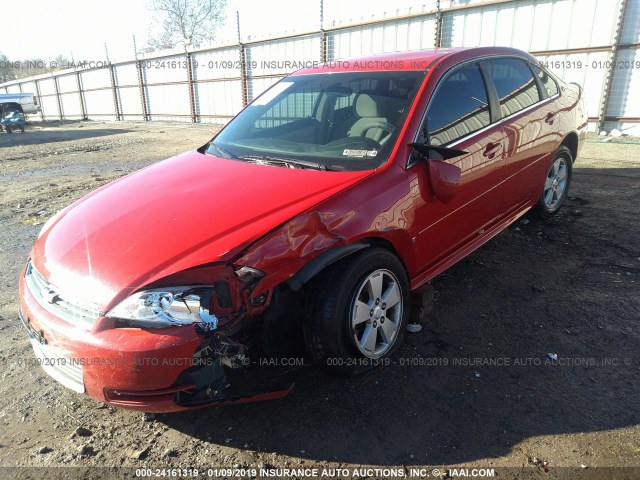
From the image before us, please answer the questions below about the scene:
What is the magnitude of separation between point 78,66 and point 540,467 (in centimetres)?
3308

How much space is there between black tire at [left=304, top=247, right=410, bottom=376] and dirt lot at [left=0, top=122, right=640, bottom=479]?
0.62ft

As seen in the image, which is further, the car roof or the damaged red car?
the car roof

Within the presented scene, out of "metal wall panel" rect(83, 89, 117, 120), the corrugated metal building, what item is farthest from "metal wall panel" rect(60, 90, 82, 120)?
the corrugated metal building

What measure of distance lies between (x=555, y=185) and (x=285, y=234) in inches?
142

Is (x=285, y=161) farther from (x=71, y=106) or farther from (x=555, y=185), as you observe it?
(x=71, y=106)

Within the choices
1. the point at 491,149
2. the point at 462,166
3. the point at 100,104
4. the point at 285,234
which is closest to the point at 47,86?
the point at 100,104

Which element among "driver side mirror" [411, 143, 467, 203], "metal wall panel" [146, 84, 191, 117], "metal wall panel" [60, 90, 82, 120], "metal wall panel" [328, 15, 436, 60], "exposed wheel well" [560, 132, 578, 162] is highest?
"metal wall panel" [328, 15, 436, 60]

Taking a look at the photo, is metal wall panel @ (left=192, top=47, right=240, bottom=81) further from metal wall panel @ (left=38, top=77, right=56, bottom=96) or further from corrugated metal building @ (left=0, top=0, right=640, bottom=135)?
metal wall panel @ (left=38, top=77, right=56, bottom=96)

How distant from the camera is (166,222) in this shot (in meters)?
2.44

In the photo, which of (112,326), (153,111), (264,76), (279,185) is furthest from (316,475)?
(153,111)

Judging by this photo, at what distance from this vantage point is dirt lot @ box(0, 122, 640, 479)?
2.18 m

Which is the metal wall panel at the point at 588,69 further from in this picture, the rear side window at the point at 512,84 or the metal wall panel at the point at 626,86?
the rear side window at the point at 512,84

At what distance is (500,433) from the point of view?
227 centimetres

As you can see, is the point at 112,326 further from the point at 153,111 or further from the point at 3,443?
the point at 153,111
